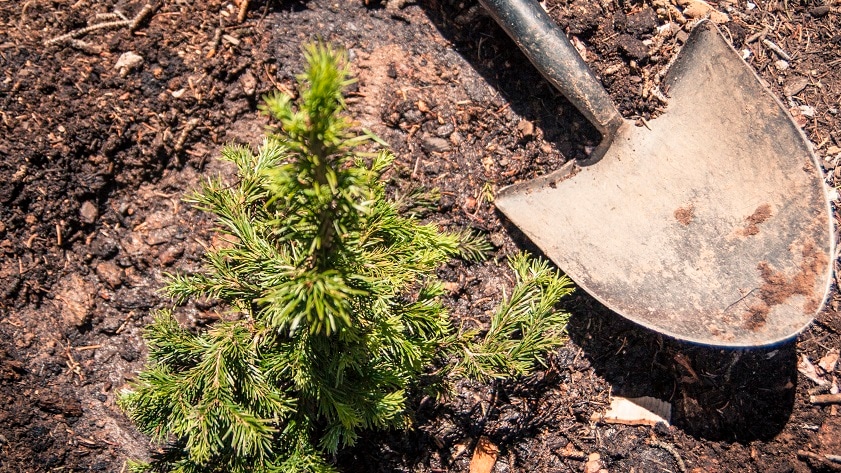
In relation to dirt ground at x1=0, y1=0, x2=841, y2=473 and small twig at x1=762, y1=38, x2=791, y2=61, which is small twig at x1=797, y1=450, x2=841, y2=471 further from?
small twig at x1=762, y1=38, x2=791, y2=61

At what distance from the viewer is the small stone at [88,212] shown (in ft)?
7.00

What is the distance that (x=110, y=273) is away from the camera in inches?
84.9

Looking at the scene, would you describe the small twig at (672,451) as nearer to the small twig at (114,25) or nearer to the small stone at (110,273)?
the small stone at (110,273)

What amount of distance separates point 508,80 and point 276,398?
5.14ft

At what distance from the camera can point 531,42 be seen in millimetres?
2186

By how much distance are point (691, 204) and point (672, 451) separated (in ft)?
3.13

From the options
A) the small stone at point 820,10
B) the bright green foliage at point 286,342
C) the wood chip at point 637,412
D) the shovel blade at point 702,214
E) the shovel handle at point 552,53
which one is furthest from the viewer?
the small stone at point 820,10

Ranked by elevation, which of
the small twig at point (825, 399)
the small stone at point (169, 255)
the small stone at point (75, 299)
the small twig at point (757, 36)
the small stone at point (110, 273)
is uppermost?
the small twig at point (757, 36)

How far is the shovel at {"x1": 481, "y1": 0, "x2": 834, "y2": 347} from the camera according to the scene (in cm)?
206

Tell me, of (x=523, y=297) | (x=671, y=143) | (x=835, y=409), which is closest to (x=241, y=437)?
(x=523, y=297)

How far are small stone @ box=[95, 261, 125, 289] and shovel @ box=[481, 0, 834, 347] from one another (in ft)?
4.74

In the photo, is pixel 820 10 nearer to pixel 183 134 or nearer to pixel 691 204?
pixel 691 204

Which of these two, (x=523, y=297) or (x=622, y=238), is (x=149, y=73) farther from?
(x=622, y=238)

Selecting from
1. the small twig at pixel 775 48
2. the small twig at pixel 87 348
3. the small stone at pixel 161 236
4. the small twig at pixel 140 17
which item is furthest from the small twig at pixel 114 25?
the small twig at pixel 775 48
